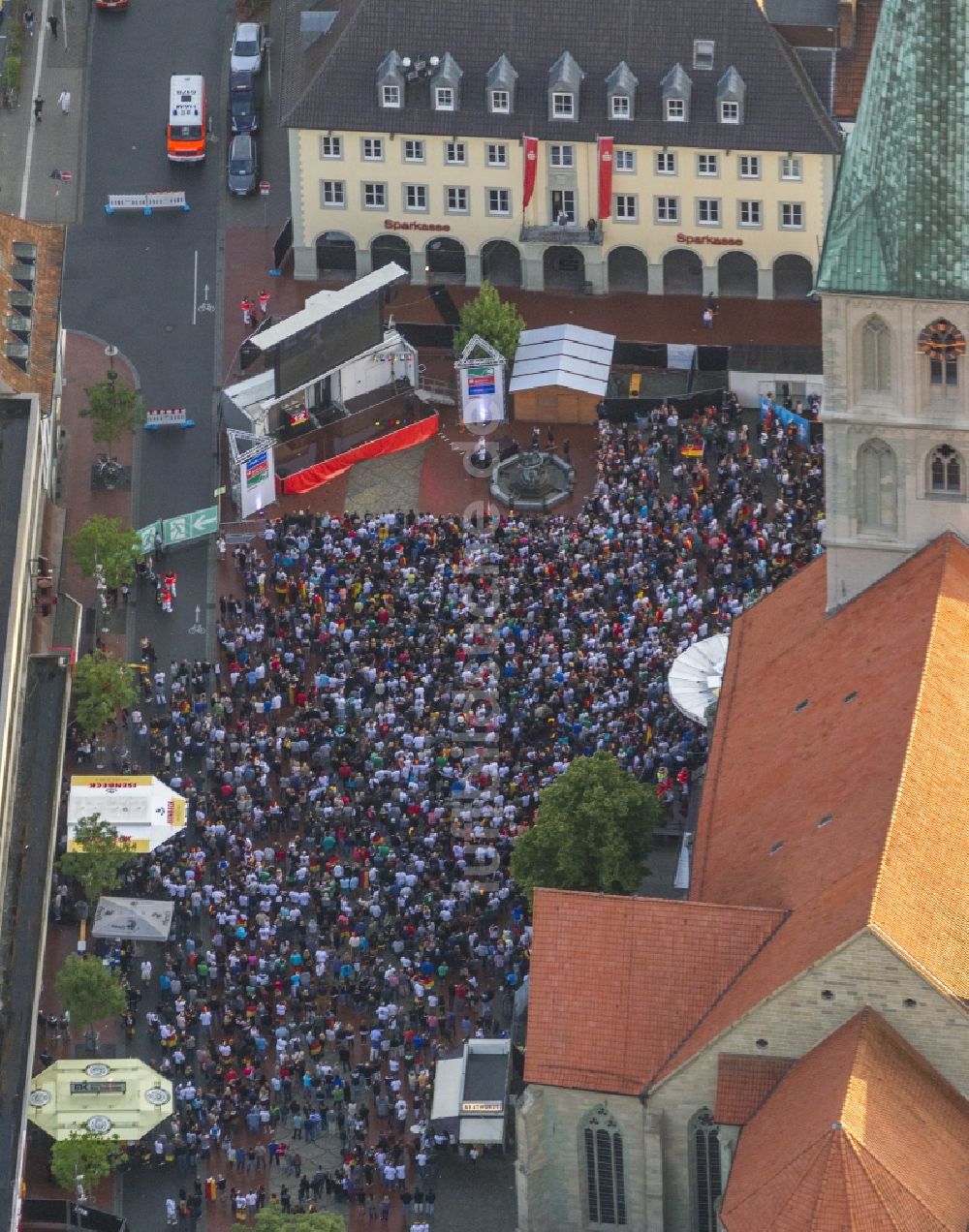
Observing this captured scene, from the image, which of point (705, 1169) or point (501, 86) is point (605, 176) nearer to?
point (501, 86)

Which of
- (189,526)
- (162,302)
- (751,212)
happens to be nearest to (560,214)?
(751,212)

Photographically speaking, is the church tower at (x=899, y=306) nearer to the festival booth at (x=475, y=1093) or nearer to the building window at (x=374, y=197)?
the festival booth at (x=475, y=1093)

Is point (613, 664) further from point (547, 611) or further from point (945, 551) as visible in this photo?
point (945, 551)

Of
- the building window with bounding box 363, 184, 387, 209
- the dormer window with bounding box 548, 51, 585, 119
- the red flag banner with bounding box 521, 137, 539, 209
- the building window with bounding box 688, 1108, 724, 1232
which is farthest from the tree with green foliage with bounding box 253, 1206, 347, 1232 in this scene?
the building window with bounding box 363, 184, 387, 209

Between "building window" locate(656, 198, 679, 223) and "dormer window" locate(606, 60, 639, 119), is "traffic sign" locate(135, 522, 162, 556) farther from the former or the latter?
"dormer window" locate(606, 60, 639, 119)

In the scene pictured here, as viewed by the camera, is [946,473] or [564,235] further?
[564,235]

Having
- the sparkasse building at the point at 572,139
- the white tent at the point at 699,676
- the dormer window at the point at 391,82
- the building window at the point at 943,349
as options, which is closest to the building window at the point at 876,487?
the building window at the point at 943,349
